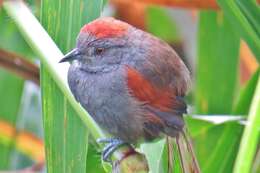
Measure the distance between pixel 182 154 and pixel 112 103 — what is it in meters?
0.22

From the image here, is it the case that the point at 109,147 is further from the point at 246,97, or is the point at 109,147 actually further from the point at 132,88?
the point at 246,97

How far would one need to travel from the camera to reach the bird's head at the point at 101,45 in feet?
5.25

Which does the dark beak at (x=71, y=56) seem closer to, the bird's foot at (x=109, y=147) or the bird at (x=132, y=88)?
the bird at (x=132, y=88)

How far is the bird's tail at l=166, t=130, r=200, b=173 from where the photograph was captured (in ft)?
4.99

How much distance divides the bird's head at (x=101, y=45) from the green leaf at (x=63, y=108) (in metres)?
0.03

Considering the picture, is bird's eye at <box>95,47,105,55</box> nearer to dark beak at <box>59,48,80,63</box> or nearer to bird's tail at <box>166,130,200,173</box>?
dark beak at <box>59,48,80,63</box>

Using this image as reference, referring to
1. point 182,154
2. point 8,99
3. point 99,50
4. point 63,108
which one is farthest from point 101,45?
point 8,99

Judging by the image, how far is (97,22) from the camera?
1.57 meters

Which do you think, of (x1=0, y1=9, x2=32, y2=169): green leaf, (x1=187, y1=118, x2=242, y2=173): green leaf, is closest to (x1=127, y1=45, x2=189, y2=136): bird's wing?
(x1=187, y1=118, x2=242, y2=173): green leaf

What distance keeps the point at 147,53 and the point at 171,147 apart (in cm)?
25

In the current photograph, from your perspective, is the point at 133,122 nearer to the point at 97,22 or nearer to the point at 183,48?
the point at 97,22

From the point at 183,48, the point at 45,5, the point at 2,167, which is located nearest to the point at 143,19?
the point at 183,48

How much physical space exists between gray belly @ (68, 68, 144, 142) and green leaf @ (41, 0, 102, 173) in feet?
0.34

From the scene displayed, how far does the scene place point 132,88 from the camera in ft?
5.28
